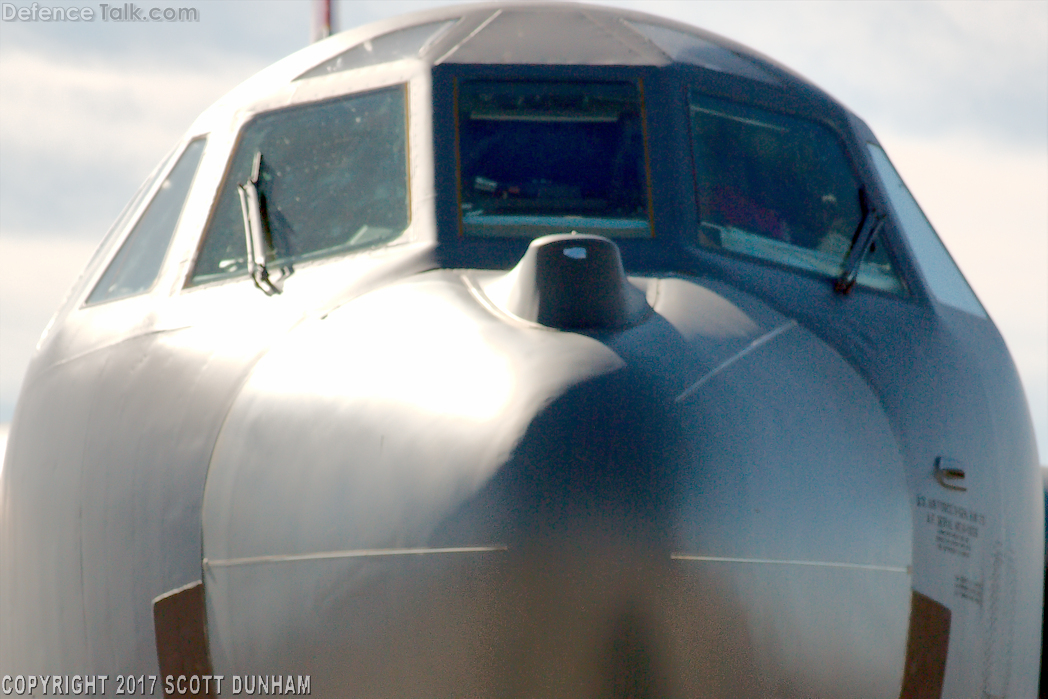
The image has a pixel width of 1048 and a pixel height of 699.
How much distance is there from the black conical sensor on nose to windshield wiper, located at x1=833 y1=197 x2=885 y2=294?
1.27 metres

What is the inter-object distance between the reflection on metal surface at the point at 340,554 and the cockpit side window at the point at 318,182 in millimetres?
1266

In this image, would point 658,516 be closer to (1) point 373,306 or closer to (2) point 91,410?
(1) point 373,306

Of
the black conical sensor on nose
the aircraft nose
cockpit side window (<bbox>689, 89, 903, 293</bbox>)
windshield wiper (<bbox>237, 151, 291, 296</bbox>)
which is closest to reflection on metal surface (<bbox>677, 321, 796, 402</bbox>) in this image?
the aircraft nose

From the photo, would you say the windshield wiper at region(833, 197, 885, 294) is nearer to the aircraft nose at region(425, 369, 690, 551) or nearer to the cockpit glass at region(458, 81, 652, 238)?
the cockpit glass at region(458, 81, 652, 238)

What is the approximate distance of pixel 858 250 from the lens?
449 centimetres

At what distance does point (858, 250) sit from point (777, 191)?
0.41m

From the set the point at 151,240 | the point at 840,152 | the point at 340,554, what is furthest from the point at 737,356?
the point at 151,240

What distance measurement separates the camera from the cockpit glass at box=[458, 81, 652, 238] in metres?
4.24

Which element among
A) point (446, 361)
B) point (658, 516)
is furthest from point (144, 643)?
point (658, 516)

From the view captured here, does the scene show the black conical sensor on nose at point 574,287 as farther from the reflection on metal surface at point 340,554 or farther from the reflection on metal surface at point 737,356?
the reflection on metal surface at point 340,554

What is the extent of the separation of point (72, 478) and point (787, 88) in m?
3.07

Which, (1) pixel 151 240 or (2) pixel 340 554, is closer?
(2) pixel 340 554

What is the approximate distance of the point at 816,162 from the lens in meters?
4.95

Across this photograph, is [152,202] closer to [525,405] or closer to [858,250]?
[858,250]
